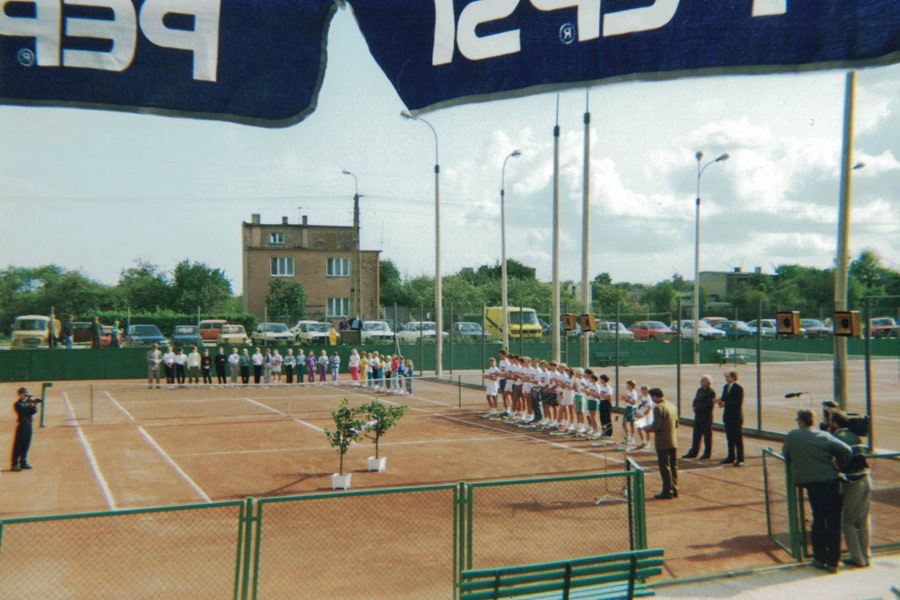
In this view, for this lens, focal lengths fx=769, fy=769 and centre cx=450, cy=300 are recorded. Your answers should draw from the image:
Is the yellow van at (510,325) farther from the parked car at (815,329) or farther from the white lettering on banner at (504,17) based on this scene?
the white lettering on banner at (504,17)

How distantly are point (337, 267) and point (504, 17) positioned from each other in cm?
5934

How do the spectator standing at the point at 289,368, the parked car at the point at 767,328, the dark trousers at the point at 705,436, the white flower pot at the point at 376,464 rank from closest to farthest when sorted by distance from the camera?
the white flower pot at the point at 376,464
the dark trousers at the point at 705,436
the spectator standing at the point at 289,368
the parked car at the point at 767,328

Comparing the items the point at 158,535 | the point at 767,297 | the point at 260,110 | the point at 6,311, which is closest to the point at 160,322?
the point at 6,311

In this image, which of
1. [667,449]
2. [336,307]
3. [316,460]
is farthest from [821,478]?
[336,307]

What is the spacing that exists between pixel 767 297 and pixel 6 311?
75.5m

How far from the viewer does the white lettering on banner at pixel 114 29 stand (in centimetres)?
362

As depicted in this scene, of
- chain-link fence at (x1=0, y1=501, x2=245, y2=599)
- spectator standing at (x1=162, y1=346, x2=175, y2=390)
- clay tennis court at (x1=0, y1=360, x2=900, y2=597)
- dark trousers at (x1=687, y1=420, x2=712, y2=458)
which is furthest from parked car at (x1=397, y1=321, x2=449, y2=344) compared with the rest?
chain-link fence at (x1=0, y1=501, x2=245, y2=599)

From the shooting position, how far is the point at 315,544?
917cm

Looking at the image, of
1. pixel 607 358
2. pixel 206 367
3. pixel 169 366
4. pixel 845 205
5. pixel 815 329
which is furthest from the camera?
pixel 815 329

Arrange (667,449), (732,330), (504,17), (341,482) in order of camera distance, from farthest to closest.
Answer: (732,330)
(341,482)
(667,449)
(504,17)

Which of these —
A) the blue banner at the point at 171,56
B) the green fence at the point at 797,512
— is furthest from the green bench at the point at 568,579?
the blue banner at the point at 171,56

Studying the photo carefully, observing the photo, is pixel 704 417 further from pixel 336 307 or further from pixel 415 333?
pixel 336 307

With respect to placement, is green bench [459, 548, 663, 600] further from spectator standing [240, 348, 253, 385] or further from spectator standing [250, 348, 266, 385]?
spectator standing [240, 348, 253, 385]

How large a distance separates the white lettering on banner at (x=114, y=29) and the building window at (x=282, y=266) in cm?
5812
